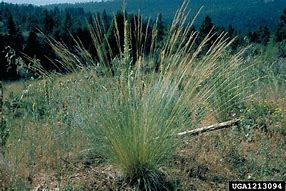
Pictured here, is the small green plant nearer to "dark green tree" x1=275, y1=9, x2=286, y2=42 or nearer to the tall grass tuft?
the tall grass tuft

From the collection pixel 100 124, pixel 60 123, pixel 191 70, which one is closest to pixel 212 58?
pixel 191 70

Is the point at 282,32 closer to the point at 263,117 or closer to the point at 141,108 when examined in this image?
the point at 263,117

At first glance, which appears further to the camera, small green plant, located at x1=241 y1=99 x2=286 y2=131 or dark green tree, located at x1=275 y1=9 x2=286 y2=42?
dark green tree, located at x1=275 y1=9 x2=286 y2=42

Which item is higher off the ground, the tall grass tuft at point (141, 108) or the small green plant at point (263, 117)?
the tall grass tuft at point (141, 108)

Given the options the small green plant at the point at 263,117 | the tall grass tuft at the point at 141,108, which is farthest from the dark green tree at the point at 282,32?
the tall grass tuft at the point at 141,108

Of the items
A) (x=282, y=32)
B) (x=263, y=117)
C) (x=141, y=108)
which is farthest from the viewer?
(x=282, y=32)

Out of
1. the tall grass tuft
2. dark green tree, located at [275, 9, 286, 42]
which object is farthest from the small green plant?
dark green tree, located at [275, 9, 286, 42]

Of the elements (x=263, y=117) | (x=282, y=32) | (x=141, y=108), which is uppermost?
(x=141, y=108)

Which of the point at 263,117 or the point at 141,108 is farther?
the point at 263,117

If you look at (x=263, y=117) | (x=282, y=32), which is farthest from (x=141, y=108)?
(x=282, y=32)

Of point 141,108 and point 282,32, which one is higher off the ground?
point 141,108

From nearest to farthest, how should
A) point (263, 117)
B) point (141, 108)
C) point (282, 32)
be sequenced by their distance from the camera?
point (141, 108) → point (263, 117) → point (282, 32)

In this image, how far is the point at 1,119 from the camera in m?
3.05

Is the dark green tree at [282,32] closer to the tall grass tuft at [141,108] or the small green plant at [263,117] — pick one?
the small green plant at [263,117]
